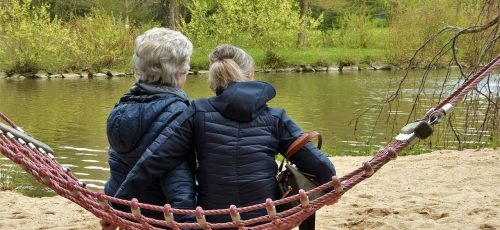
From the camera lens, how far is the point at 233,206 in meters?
2.36

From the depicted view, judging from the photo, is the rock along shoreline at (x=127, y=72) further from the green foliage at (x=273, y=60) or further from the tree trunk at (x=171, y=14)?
the tree trunk at (x=171, y=14)

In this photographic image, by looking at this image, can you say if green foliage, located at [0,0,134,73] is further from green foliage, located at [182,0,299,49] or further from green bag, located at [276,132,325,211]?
green bag, located at [276,132,325,211]

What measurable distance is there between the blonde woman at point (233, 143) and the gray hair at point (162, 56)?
0.13m

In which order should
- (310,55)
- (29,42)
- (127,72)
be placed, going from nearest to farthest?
1. (29,42)
2. (127,72)
3. (310,55)

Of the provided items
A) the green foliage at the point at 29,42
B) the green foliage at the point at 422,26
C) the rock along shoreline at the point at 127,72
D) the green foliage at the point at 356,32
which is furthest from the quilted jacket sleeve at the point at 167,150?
the green foliage at the point at 356,32

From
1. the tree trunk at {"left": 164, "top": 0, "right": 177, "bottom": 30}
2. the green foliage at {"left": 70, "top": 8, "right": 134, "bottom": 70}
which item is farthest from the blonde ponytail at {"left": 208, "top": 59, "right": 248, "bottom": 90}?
the tree trunk at {"left": 164, "top": 0, "right": 177, "bottom": 30}

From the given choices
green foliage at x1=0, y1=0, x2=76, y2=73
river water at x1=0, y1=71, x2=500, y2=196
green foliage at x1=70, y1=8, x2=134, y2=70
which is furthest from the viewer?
green foliage at x1=70, y1=8, x2=134, y2=70

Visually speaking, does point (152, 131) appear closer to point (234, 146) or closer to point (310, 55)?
point (234, 146)

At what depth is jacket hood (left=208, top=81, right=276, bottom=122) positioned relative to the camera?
242 cm

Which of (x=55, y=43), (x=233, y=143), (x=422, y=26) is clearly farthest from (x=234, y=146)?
(x=55, y=43)

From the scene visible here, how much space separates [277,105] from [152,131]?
38.7 feet

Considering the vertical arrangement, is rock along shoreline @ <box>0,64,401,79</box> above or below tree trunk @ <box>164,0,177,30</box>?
below

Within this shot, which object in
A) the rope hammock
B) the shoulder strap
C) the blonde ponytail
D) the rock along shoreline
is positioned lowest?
the rock along shoreline

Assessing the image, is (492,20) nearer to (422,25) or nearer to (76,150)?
(76,150)
